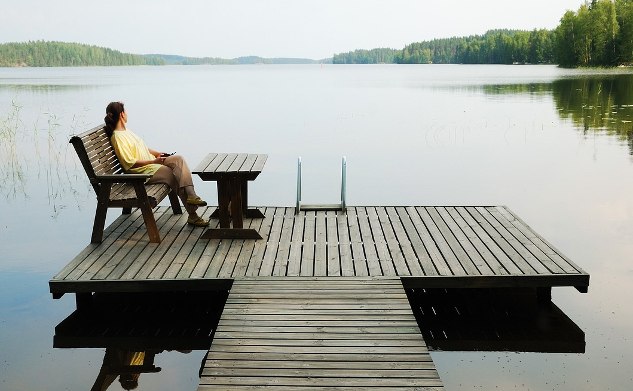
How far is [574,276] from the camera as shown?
4.73 meters

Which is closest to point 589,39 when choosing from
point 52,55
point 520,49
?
point 520,49

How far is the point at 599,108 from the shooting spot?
73.2 ft

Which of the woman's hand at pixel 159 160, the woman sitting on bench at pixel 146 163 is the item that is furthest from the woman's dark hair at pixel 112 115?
the woman's hand at pixel 159 160

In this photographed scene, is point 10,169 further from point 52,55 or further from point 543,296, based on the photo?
point 52,55

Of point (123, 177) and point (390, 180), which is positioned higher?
point (123, 177)

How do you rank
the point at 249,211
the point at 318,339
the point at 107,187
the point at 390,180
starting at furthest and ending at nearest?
the point at 390,180, the point at 249,211, the point at 107,187, the point at 318,339

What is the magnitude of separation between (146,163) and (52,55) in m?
135

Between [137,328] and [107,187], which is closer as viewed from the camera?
[137,328]

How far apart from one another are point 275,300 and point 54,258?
12.3 feet

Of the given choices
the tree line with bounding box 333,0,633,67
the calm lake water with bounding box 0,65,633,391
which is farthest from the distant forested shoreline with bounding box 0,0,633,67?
the calm lake water with bounding box 0,65,633,391

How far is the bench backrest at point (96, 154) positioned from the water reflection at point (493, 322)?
2.70 meters

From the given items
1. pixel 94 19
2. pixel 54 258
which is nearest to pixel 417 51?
pixel 94 19

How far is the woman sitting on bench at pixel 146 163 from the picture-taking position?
5781 millimetres

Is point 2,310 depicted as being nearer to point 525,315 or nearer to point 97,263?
point 97,263
